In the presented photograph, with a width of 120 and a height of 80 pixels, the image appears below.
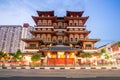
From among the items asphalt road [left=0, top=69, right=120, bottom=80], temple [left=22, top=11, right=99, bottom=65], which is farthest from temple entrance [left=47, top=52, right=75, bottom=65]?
asphalt road [left=0, top=69, right=120, bottom=80]

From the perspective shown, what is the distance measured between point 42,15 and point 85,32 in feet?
42.1

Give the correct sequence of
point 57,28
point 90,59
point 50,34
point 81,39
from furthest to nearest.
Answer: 1. point 57,28
2. point 50,34
3. point 81,39
4. point 90,59

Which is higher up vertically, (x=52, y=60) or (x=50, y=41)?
(x=50, y=41)

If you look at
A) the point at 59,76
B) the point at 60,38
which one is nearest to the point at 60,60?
the point at 60,38

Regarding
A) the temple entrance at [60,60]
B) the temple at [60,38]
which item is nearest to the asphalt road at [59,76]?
the temple at [60,38]

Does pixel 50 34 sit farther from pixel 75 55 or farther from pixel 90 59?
pixel 90 59

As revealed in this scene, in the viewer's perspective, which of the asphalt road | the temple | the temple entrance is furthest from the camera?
the temple

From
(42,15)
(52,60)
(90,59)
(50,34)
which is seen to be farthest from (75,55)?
(42,15)

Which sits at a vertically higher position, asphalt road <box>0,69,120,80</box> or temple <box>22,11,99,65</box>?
temple <box>22,11,99,65</box>

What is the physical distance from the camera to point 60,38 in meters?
38.5

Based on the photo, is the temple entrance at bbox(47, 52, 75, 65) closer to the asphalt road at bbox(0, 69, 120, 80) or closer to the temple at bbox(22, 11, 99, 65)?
the temple at bbox(22, 11, 99, 65)

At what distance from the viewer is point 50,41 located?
36.5 metres

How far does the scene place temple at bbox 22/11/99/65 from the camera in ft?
101

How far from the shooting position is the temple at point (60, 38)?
30.7m
